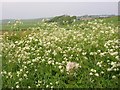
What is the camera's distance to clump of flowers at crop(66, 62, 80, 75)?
9.03 metres

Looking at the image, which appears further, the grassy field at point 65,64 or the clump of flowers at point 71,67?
the clump of flowers at point 71,67

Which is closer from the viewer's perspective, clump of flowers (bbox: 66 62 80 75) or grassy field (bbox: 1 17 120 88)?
grassy field (bbox: 1 17 120 88)

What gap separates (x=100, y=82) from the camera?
842 centimetres

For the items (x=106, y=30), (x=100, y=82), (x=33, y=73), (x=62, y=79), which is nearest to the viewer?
(x=100, y=82)

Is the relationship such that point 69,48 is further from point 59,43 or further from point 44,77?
point 44,77

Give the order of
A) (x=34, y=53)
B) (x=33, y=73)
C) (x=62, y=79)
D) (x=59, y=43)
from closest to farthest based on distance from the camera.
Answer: (x=62, y=79), (x=33, y=73), (x=34, y=53), (x=59, y=43)

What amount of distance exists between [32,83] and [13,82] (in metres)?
0.57

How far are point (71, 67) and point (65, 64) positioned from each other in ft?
2.04

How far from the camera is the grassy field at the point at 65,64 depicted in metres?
8.66

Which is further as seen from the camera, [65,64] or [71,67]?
[65,64]

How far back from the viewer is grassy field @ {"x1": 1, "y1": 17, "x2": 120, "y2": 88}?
8.66 meters

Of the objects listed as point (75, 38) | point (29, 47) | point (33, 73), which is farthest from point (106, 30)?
point (33, 73)

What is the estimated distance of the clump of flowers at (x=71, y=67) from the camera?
29.6 ft

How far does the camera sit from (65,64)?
9742mm
